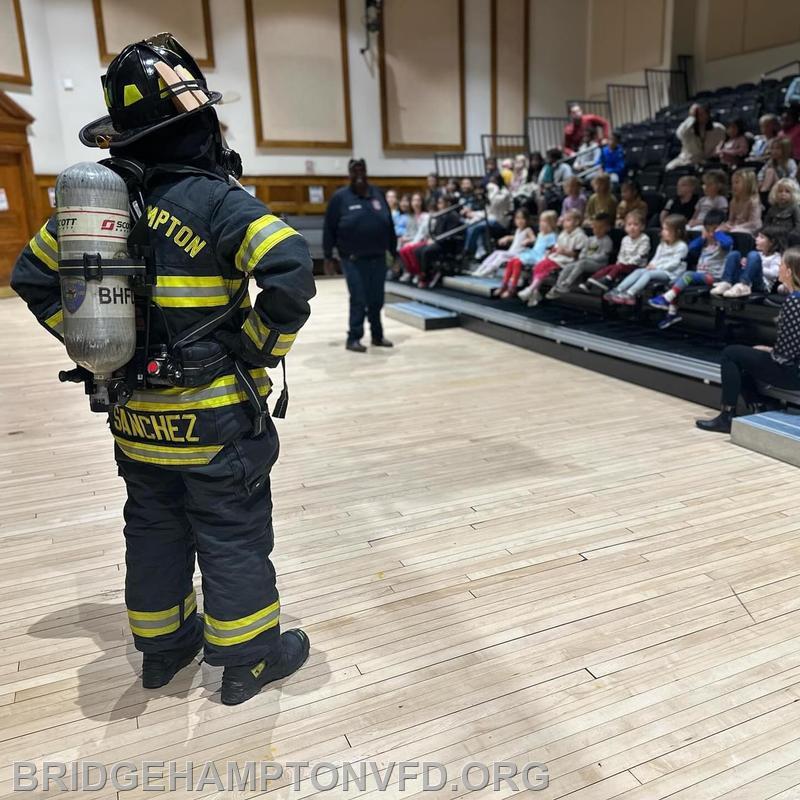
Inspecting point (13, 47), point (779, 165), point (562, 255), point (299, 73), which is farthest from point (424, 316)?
point (13, 47)

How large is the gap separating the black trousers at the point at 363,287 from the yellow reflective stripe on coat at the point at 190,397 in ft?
13.2

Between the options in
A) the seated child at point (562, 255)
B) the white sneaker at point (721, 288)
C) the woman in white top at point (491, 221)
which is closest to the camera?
the white sneaker at point (721, 288)

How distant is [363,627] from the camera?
2.05 m

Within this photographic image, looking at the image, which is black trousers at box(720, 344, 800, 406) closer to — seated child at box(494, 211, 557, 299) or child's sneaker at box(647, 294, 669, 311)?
child's sneaker at box(647, 294, 669, 311)

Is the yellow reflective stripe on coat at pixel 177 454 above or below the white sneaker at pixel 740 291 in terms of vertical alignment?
above

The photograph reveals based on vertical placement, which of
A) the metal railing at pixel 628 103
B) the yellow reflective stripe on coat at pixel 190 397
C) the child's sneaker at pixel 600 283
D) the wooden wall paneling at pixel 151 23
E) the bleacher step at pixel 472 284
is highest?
the wooden wall paneling at pixel 151 23

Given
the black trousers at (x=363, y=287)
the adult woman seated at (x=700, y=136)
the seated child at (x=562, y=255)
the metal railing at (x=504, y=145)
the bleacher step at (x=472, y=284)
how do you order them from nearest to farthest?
the black trousers at (x=363, y=287) → the seated child at (x=562, y=255) → the adult woman seated at (x=700, y=136) → the bleacher step at (x=472, y=284) → the metal railing at (x=504, y=145)

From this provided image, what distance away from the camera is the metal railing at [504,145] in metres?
13.2

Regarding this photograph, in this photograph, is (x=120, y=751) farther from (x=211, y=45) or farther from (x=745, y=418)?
(x=211, y=45)

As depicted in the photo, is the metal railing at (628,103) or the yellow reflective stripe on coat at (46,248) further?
the metal railing at (628,103)

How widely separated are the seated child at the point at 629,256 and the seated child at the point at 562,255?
2.06 ft

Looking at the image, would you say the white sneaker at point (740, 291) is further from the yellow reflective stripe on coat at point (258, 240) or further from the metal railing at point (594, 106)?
the metal railing at point (594, 106)

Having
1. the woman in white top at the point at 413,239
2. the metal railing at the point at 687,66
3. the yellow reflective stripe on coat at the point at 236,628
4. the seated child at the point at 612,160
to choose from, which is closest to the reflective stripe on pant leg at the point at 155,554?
the yellow reflective stripe on coat at the point at 236,628

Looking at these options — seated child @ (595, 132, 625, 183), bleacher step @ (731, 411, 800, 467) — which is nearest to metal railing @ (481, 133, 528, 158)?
seated child @ (595, 132, 625, 183)
